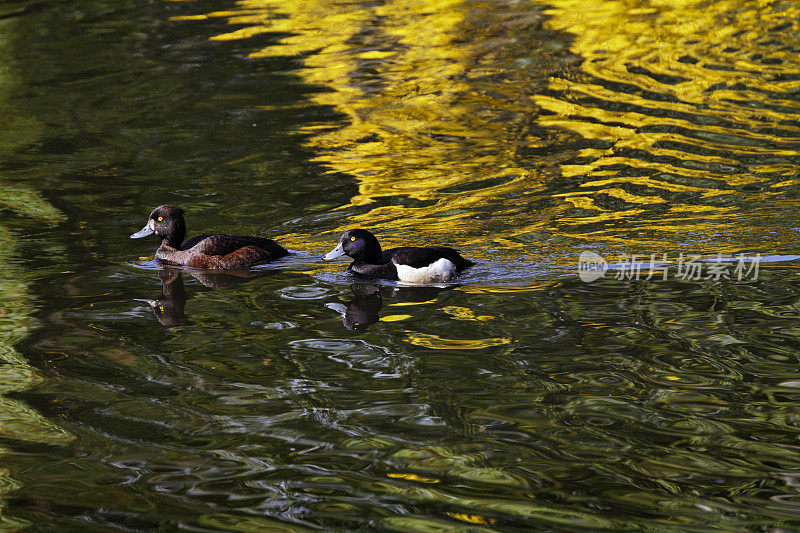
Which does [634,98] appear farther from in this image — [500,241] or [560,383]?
[560,383]

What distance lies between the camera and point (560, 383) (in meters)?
6.76

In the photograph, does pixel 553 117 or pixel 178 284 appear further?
pixel 553 117

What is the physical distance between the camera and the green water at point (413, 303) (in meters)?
5.52

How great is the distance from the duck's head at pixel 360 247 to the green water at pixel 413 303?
35 centimetres

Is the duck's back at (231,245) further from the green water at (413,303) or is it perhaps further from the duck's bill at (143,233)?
the duck's bill at (143,233)

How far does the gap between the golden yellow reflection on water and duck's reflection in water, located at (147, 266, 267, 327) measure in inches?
47.3

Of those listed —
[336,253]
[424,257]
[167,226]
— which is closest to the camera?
[424,257]

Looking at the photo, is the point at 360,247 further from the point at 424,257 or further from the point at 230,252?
the point at 230,252

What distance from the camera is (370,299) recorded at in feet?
30.2

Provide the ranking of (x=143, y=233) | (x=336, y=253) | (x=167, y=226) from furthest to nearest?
1. (x=143, y=233)
2. (x=167, y=226)
3. (x=336, y=253)

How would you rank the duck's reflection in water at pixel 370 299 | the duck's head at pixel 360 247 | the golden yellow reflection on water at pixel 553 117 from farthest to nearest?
1. the golden yellow reflection on water at pixel 553 117
2. the duck's head at pixel 360 247
3. the duck's reflection in water at pixel 370 299

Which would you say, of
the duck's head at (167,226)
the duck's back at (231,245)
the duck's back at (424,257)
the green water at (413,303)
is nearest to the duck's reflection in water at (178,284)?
the green water at (413,303)

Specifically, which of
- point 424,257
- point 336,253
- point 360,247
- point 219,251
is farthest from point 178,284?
point 424,257

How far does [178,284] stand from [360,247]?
74.0 inches
